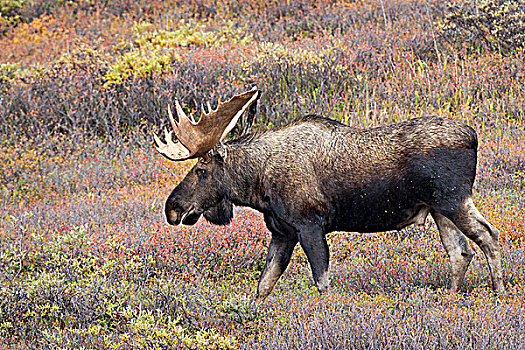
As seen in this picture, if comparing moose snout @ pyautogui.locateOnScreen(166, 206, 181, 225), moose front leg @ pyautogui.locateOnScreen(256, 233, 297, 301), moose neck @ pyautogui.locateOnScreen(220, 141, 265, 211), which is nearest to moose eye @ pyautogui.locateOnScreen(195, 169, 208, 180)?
moose neck @ pyautogui.locateOnScreen(220, 141, 265, 211)

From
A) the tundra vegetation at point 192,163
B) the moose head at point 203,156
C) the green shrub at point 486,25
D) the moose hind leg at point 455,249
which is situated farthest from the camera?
the green shrub at point 486,25

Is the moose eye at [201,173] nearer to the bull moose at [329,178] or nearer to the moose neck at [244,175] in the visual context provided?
the bull moose at [329,178]

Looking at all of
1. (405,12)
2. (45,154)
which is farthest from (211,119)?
(405,12)

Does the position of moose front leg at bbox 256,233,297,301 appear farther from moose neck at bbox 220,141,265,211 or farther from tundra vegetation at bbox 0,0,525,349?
moose neck at bbox 220,141,265,211

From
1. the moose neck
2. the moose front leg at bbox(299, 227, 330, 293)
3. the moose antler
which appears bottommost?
the moose front leg at bbox(299, 227, 330, 293)

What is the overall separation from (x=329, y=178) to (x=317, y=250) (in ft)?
1.90

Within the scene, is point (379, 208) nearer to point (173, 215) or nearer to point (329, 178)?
point (329, 178)

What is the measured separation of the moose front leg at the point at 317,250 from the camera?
17.5 ft

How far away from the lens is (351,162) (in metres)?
5.41

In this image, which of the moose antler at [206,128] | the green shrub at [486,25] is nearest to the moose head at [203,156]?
the moose antler at [206,128]

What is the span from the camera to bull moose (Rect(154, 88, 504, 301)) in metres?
5.27

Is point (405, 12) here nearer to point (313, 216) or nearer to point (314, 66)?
point (314, 66)

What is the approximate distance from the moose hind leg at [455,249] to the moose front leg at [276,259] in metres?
1.26

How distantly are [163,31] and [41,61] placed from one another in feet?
9.26
